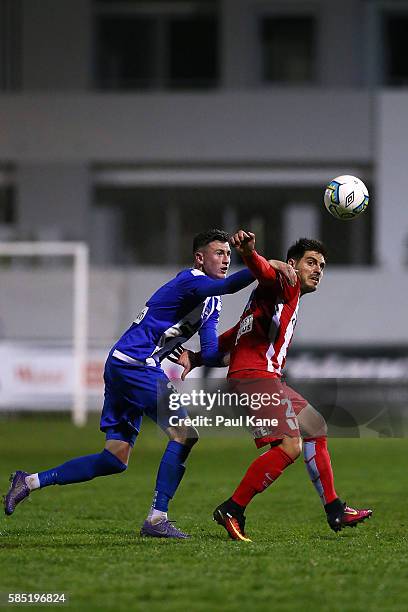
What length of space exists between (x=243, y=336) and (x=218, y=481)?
4869mm

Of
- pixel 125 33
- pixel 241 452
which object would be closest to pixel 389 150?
pixel 125 33

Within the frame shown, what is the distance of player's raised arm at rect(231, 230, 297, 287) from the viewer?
245 inches

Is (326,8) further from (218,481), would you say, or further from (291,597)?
(291,597)

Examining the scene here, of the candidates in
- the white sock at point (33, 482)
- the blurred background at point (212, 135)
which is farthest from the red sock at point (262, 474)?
the blurred background at point (212, 135)

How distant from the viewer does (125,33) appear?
26.8 m

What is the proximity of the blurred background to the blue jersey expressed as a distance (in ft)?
53.6

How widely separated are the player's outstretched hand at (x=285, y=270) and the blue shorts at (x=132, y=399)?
3.39ft

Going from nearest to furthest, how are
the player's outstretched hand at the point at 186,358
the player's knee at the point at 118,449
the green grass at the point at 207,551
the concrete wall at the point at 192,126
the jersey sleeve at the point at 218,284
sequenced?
the green grass at the point at 207,551 → the jersey sleeve at the point at 218,284 → the player's knee at the point at 118,449 → the player's outstretched hand at the point at 186,358 → the concrete wall at the point at 192,126

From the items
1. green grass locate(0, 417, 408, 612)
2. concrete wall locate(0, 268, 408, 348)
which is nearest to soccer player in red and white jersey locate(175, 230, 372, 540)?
green grass locate(0, 417, 408, 612)

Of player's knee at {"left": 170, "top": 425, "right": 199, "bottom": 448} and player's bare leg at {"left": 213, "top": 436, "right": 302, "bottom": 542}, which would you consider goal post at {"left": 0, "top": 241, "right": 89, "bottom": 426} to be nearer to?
player's knee at {"left": 170, "top": 425, "right": 199, "bottom": 448}

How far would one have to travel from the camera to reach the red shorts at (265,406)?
685cm

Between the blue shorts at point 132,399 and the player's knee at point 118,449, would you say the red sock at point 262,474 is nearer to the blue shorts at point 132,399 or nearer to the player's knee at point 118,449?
the blue shorts at point 132,399

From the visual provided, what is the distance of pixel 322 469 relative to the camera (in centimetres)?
717

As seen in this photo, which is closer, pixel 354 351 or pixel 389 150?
pixel 354 351
